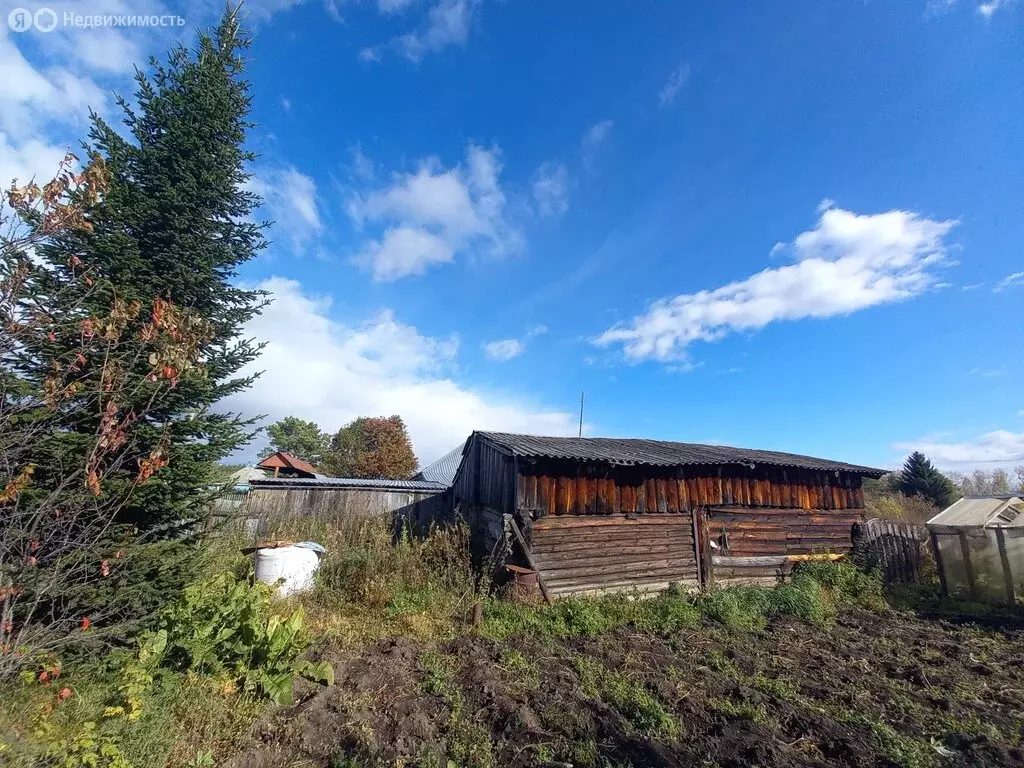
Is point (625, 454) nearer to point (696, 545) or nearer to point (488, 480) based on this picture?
point (696, 545)

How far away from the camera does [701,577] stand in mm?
12391

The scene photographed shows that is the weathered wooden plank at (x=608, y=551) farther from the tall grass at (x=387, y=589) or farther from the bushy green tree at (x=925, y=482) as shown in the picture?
the bushy green tree at (x=925, y=482)

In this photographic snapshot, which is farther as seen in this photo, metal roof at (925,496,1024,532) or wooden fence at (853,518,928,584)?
wooden fence at (853,518,928,584)

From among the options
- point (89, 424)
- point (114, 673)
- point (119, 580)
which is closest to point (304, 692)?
point (114, 673)

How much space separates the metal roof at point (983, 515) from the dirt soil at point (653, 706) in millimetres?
5998

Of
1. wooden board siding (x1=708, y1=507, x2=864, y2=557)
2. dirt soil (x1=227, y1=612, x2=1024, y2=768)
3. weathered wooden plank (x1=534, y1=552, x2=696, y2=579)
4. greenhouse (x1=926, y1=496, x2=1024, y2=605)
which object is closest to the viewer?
dirt soil (x1=227, y1=612, x2=1024, y2=768)

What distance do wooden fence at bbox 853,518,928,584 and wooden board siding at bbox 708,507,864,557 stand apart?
0.36 m

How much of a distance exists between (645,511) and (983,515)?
33.8 feet

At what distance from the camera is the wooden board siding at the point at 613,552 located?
10.7 m

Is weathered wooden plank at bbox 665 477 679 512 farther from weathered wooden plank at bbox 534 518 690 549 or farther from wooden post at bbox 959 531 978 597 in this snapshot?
wooden post at bbox 959 531 978 597

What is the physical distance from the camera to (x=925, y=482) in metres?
28.2

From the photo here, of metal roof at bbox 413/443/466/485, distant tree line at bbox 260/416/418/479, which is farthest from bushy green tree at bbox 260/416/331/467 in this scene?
metal roof at bbox 413/443/466/485

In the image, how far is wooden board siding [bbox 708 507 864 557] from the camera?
13133 millimetres

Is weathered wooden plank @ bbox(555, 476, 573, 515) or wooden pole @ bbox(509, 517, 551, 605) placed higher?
weathered wooden plank @ bbox(555, 476, 573, 515)
